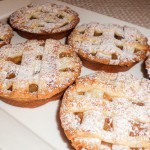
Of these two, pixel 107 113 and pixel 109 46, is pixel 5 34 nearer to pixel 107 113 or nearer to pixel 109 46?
pixel 109 46

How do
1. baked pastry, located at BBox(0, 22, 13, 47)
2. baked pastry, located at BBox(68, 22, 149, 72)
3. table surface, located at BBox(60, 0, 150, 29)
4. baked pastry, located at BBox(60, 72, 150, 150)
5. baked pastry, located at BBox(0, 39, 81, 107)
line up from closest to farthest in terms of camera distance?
1. baked pastry, located at BBox(60, 72, 150, 150)
2. baked pastry, located at BBox(0, 39, 81, 107)
3. baked pastry, located at BBox(68, 22, 149, 72)
4. baked pastry, located at BBox(0, 22, 13, 47)
5. table surface, located at BBox(60, 0, 150, 29)

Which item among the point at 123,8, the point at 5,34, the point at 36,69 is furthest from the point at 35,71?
the point at 123,8

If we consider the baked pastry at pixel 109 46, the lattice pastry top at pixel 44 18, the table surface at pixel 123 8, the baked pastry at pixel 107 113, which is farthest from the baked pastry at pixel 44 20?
the baked pastry at pixel 107 113

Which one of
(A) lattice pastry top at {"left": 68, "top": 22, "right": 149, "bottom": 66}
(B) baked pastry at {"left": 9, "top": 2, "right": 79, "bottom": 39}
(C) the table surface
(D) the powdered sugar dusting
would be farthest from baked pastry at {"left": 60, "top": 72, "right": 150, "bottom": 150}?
(C) the table surface

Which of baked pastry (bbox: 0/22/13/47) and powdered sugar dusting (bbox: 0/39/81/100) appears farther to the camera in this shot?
baked pastry (bbox: 0/22/13/47)

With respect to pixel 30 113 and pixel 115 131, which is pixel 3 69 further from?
pixel 115 131

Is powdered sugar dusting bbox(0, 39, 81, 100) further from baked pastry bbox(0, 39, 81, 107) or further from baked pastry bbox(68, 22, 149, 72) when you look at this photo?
baked pastry bbox(68, 22, 149, 72)

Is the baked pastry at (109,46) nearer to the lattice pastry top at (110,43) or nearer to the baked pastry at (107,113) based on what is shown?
the lattice pastry top at (110,43)
